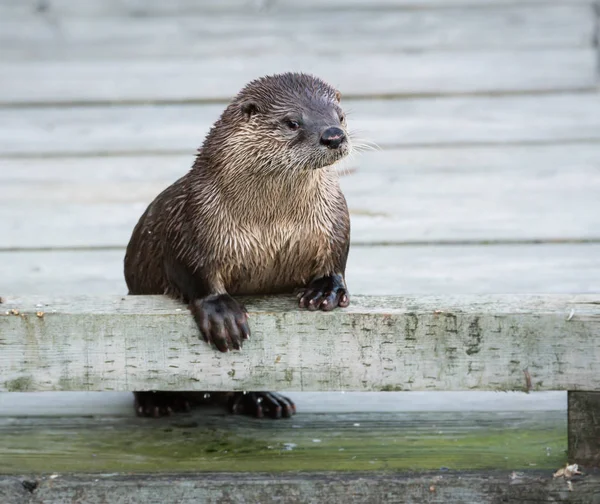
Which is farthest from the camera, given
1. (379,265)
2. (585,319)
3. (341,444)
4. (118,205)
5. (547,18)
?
(547,18)

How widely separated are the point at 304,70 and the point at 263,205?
2.79m

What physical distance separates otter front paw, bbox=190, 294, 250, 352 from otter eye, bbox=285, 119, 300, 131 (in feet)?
1.28

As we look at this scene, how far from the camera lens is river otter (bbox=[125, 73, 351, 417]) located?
2.39 m

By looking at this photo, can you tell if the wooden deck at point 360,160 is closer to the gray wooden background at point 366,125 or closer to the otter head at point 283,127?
the gray wooden background at point 366,125

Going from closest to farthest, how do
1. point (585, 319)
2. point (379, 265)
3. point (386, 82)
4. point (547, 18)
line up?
point (585, 319) → point (379, 265) → point (386, 82) → point (547, 18)

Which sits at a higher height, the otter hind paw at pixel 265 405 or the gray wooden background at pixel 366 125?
the gray wooden background at pixel 366 125

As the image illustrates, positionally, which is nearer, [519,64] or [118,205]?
[118,205]

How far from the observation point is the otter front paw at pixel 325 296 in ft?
7.29

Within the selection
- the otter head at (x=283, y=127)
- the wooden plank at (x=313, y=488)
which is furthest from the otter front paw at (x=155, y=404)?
the otter head at (x=283, y=127)

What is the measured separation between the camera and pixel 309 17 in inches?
231

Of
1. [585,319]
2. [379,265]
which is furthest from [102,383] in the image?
[379,265]

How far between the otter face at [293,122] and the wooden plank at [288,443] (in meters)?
0.60

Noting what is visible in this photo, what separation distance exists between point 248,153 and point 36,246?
178 cm

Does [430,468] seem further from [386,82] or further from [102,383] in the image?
[386,82]
